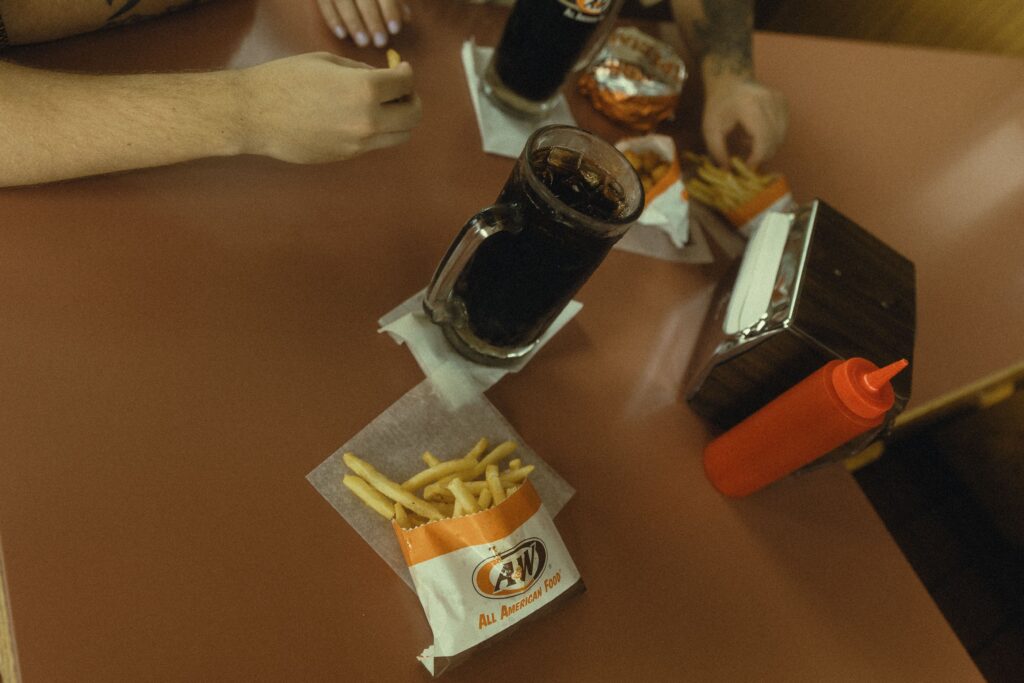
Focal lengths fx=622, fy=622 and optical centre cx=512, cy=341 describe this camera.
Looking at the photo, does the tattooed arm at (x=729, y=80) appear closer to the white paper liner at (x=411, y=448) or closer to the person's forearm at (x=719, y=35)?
the person's forearm at (x=719, y=35)

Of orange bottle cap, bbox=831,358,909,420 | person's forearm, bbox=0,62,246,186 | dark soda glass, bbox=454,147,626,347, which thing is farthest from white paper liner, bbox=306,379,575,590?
person's forearm, bbox=0,62,246,186

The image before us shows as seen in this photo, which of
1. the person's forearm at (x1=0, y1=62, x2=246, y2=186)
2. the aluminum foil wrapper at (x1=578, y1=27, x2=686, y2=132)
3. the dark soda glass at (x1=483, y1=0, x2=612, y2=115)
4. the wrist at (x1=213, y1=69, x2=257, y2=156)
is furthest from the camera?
the aluminum foil wrapper at (x1=578, y1=27, x2=686, y2=132)

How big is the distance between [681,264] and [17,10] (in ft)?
3.79

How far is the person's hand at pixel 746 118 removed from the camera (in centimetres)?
131

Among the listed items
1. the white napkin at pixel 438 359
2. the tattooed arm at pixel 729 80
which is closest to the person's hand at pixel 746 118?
the tattooed arm at pixel 729 80

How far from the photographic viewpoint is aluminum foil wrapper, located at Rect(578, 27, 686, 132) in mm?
1293

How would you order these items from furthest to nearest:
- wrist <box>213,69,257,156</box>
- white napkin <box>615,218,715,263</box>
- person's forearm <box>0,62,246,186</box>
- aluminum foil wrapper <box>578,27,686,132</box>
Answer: aluminum foil wrapper <box>578,27,686,132</box>
white napkin <box>615,218,715,263</box>
wrist <box>213,69,257,156</box>
person's forearm <box>0,62,246,186</box>

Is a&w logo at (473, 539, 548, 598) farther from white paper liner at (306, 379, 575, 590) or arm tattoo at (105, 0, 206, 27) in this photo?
arm tattoo at (105, 0, 206, 27)

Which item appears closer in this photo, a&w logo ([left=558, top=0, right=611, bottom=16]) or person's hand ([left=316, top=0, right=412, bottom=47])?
a&w logo ([left=558, top=0, right=611, bottom=16])

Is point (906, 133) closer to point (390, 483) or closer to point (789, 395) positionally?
point (789, 395)

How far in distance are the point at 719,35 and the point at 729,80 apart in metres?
0.16

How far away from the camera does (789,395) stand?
84 cm

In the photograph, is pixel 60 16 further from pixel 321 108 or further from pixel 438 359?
pixel 438 359

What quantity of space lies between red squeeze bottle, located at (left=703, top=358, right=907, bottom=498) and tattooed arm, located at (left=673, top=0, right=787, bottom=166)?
2.19 ft
